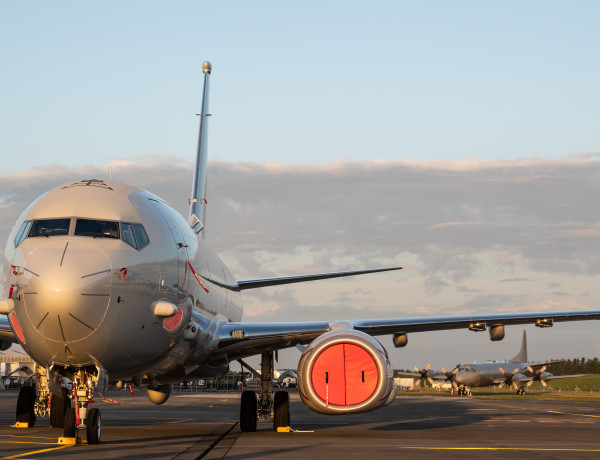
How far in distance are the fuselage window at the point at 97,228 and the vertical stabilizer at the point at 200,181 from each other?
40.2ft

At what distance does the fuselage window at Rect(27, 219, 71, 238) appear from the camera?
12.8 metres

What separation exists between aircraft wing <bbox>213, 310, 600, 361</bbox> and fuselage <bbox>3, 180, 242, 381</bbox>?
6.40 feet

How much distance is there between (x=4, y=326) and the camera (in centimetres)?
1650

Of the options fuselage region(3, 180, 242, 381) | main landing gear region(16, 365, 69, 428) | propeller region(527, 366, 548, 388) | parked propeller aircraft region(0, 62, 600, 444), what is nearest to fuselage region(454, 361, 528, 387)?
propeller region(527, 366, 548, 388)

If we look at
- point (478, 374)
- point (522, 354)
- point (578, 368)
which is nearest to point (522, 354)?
point (522, 354)

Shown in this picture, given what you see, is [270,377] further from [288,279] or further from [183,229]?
[183,229]

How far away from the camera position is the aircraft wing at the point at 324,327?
1695 cm

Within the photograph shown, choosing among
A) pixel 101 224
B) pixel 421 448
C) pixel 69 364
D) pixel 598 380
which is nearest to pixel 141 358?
pixel 69 364

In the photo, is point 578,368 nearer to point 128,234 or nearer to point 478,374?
point 478,374

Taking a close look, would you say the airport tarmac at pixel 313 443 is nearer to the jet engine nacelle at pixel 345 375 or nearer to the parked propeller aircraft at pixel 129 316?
the jet engine nacelle at pixel 345 375

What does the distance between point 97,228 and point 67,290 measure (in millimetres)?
1501

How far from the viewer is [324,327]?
55.9ft

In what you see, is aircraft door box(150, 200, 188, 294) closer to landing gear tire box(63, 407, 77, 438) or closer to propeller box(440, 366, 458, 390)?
landing gear tire box(63, 407, 77, 438)

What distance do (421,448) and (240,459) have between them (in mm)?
3737
